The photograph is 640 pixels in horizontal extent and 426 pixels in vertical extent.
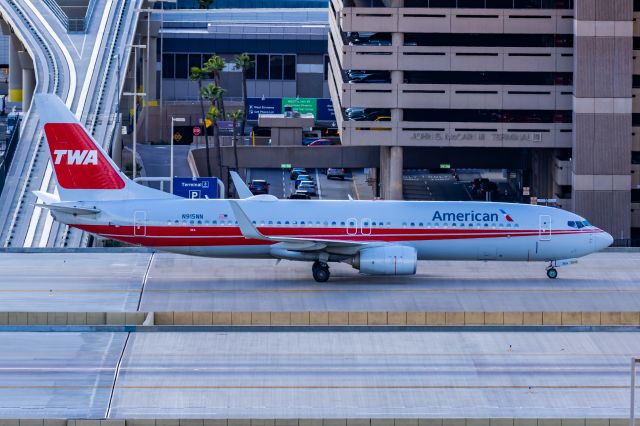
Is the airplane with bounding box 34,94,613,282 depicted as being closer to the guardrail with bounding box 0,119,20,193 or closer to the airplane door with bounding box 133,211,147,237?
the airplane door with bounding box 133,211,147,237

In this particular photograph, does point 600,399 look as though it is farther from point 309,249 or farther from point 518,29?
point 518,29

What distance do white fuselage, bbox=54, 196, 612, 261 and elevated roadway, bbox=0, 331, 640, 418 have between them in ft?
51.4

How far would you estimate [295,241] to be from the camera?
81312 millimetres

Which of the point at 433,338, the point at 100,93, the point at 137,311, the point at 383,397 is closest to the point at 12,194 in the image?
the point at 100,93

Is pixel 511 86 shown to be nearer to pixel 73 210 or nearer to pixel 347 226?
pixel 347 226

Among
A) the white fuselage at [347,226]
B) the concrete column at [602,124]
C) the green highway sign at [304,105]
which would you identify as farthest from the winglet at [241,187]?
the green highway sign at [304,105]

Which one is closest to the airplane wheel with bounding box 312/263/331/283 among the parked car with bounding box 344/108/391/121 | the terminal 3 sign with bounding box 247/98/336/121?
the parked car with bounding box 344/108/391/121

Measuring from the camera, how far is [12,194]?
112 metres

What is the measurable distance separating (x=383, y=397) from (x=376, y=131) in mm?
71167

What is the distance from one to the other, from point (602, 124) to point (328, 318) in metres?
56.7

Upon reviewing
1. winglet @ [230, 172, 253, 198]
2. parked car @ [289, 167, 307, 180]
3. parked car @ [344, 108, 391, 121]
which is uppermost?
parked car @ [344, 108, 391, 121]

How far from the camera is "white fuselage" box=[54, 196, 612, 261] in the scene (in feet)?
268

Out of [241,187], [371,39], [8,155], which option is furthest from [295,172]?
[241,187]

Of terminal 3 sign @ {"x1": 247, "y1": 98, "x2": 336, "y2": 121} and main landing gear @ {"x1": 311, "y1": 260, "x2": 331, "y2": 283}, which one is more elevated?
terminal 3 sign @ {"x1": 247, "y1": 98, "x2": 336, "y2": 121}
